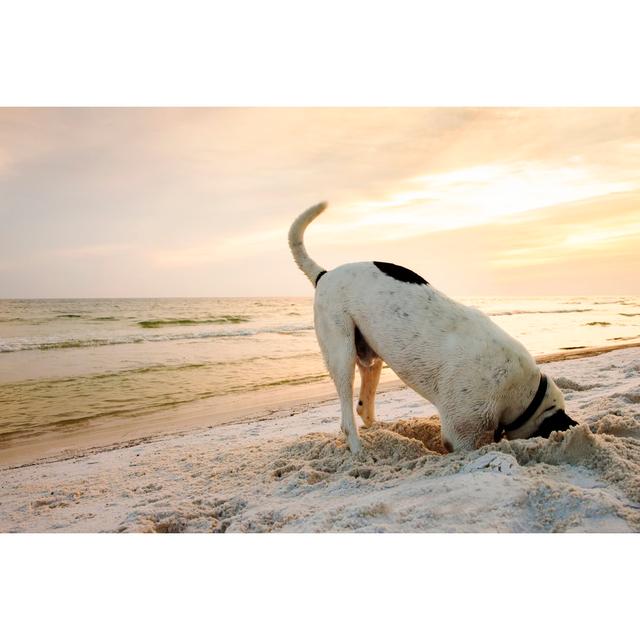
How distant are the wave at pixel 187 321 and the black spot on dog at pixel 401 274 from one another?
11.6 meters

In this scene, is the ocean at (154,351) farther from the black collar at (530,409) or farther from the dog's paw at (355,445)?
the dog's paw at (355,445)

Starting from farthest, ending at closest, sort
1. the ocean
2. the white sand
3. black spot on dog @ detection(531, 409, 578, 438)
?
the ocean, black spot on dog @ detection(531, 409, 578, 438), the white sand

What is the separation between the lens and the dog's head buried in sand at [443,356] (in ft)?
9.67

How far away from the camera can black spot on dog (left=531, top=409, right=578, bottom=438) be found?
116 inches

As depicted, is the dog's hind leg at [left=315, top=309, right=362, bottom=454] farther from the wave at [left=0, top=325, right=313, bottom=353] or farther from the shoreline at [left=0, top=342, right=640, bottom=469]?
the wave at [left=0, top=325, right=313, bottom=353]

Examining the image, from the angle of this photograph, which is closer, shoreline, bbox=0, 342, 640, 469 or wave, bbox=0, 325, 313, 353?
shoreline, bbox=0, 342, 640, 469

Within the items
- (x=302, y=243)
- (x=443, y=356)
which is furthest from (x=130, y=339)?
(x=443, y=356)

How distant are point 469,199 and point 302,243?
57.9 inches

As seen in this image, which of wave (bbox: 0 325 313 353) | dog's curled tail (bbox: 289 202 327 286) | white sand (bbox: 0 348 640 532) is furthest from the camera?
wave (bbox: 0 325 313 353)

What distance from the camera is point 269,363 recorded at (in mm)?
8656

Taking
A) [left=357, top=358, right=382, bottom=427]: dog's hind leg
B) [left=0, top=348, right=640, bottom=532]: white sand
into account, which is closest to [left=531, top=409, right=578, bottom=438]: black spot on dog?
[left=0, top=348, right=640, bottom=532]: white sand

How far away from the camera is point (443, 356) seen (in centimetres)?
301

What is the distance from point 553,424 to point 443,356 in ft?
2.30

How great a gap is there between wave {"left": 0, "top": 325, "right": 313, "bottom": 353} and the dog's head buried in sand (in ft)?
25.0
